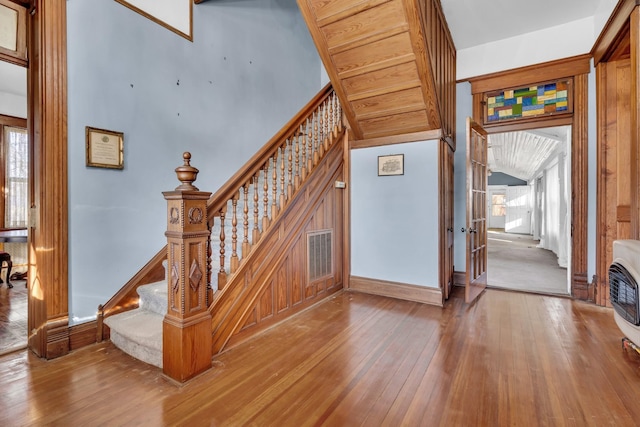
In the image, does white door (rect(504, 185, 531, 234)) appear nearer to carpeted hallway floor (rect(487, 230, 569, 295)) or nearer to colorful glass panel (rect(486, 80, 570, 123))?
carpeted hallway floor (rect(487, 230, 569, 295))

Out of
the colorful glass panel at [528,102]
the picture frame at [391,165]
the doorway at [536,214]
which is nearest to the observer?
the picture frame at [391,165]

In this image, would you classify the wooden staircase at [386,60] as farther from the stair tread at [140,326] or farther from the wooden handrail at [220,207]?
the stair tread at [140,326]

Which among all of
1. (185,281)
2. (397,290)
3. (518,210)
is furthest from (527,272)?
(518,210)

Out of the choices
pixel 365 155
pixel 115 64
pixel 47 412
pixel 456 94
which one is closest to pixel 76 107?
pixel 115 64

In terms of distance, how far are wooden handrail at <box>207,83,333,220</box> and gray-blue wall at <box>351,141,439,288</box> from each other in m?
1.15

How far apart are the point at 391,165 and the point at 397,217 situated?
64cm

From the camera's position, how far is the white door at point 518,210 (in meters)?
14.5

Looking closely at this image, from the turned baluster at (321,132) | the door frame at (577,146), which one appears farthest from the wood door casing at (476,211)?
the turned baluster at (321,132)

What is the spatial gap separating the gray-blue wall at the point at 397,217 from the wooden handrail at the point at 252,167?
3.77 ft

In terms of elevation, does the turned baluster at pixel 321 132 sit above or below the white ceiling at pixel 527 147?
below

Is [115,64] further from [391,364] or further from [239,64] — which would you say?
[391,364]

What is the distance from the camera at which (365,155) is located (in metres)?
3.99

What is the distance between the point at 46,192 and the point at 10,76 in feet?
11.8

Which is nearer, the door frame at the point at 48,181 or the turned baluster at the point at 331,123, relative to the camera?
the door frame at the point at 48,181
